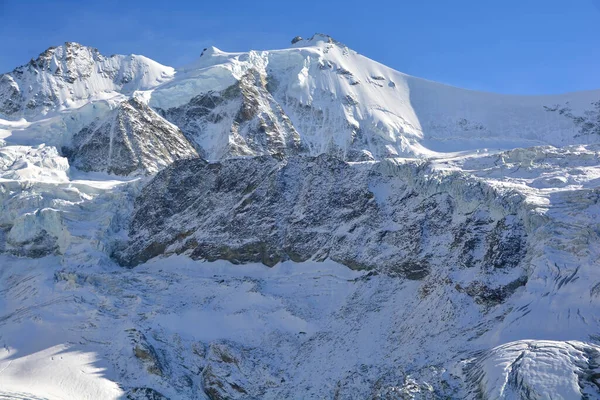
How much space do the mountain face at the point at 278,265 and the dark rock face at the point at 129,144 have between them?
1.08ft

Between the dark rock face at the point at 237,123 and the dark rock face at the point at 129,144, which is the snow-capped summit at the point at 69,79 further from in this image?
the dark rock face at the point at 129,144

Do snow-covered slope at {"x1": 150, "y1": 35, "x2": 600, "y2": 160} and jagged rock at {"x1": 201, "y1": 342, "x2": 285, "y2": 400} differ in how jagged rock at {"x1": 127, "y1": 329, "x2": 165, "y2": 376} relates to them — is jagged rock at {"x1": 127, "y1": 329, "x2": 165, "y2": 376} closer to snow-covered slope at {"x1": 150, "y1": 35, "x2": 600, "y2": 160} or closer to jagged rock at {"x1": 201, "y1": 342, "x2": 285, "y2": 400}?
jagged rock at {"x1": 201, "y1": 342, "x2": 285, "y2": 400}

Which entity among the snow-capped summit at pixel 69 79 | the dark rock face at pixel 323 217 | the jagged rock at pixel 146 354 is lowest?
the jagged rock at pixel 146 354

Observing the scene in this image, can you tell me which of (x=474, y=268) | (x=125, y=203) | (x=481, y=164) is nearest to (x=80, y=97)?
(x=125, y=203)

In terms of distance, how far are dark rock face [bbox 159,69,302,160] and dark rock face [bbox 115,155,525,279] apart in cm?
2656

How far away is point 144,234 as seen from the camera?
106 metres

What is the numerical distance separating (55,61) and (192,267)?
73.6 m

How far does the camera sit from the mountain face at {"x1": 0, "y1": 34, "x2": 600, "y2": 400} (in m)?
71.6

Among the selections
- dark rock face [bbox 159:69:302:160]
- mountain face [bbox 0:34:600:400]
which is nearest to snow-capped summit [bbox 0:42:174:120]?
mountain face [bbox 0:34:600:400]

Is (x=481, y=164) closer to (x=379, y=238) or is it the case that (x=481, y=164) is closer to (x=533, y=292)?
(x=379, y=238)

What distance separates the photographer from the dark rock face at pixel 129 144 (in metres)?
129

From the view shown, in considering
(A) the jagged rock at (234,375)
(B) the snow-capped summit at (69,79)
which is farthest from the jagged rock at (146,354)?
(B) the snow-capped summit at (69,79)

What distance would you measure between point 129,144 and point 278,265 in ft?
144

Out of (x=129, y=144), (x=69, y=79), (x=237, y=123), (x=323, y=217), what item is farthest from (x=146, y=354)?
(x=69, y=79)
